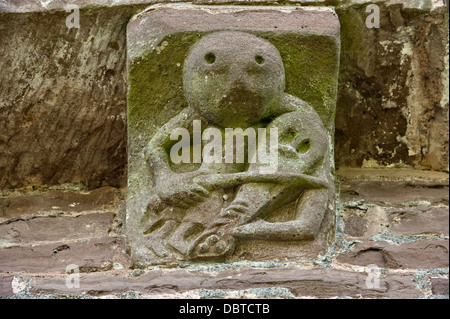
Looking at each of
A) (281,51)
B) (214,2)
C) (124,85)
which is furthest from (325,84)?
(124,85)

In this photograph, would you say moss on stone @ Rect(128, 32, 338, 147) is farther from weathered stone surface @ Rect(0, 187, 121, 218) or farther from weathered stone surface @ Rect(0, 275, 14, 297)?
weathered stone surface @ Rect(0, 275, 14, 297)

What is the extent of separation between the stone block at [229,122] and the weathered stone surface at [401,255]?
0.14 metres

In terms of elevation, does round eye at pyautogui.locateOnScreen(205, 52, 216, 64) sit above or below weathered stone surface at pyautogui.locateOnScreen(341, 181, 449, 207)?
above

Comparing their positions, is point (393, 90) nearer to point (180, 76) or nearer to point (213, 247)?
point (180, 76)

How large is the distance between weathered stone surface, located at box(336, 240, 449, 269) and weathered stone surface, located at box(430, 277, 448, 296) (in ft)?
0.31

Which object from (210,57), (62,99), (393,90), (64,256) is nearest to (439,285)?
(393,90)

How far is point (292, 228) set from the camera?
3.04 metres

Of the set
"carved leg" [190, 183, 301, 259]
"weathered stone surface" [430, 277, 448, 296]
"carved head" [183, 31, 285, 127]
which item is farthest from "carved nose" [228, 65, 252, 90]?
"weathered stone surface" [430, 277, 448, 296]

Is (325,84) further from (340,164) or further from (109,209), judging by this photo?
(109,209)

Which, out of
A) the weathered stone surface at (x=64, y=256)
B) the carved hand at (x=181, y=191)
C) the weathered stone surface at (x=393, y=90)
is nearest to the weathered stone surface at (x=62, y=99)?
the weathered stone surface at (x=64, y=256)

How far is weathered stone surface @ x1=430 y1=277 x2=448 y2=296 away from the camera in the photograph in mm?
3012

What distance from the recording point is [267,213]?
122 inches

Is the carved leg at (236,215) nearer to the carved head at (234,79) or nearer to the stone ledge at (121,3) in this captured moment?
the carved head at (234,79)

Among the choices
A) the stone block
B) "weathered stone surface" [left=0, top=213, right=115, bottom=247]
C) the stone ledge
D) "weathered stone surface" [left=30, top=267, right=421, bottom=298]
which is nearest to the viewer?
"weathered stone surface" [left=30, top=267, right=421, bottom=298]
